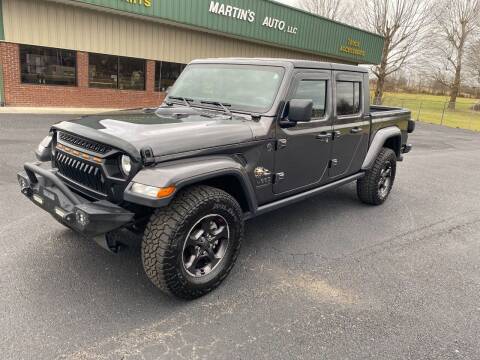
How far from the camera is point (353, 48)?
79.9 ft

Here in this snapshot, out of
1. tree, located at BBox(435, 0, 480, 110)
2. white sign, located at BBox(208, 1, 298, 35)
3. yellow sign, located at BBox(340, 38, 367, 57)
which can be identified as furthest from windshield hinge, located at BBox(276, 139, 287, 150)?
tree, located at BBox(435, 0, 480, 110)

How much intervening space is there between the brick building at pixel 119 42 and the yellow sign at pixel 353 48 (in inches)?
159

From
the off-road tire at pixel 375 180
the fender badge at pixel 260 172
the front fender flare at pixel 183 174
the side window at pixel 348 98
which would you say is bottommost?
the off-road tire at pixel 375 180

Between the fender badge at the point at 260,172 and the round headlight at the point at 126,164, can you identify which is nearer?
the round headlight at the point at 126,164

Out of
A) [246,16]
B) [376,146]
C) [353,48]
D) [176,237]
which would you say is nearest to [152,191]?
[176,237]

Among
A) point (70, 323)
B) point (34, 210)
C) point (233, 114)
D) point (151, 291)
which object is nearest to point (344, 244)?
point (233, 114)

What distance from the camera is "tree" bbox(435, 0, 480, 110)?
121 ft

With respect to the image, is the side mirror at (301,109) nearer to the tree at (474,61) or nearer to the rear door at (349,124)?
the rear door at (349,124)

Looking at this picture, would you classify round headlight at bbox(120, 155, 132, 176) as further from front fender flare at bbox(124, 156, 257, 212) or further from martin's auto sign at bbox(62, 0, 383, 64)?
martin's auto sign at bbox(62, 0, 383, 64)

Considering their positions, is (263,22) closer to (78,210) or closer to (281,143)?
(281,143)

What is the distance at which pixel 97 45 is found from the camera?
14664mm

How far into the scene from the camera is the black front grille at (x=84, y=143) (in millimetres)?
2885

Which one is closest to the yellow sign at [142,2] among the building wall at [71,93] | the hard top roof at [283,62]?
the building wall at [71,93]

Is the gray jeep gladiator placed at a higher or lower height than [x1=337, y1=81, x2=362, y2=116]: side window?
lower
